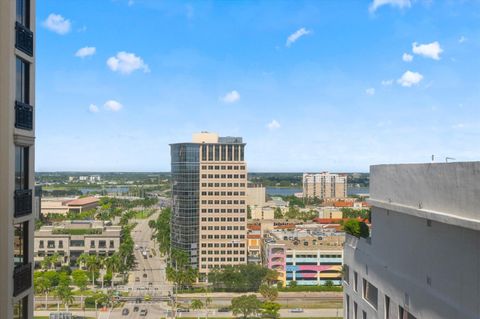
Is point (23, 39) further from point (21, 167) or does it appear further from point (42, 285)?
point (42, 285)

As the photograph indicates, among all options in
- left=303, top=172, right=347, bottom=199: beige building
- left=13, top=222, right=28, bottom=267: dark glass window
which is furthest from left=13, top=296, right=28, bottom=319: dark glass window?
left=303, top=172, right=347, bottom=199: beige building

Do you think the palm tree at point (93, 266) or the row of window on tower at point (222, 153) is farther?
the row of window on tower at point (222, 153)

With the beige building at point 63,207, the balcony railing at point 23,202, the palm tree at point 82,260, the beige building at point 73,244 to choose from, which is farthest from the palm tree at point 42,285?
the beige building at point 63,207

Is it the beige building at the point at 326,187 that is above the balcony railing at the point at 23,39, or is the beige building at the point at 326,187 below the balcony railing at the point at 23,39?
below

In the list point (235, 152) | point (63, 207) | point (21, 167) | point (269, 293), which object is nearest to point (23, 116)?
point (21, 167)

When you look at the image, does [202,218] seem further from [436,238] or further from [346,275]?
[436,238]

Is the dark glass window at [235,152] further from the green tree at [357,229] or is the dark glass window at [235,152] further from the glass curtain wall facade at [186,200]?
the green tree at [357,229]
